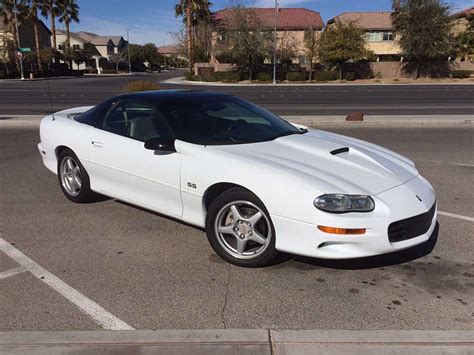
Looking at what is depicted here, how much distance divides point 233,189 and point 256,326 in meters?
1.17

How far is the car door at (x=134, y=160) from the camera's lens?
13.7 feet

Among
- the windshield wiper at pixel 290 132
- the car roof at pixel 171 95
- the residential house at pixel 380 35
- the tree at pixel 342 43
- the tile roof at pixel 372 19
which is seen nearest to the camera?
the windshield wiper at pixel 290 132

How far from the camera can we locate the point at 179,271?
374cm

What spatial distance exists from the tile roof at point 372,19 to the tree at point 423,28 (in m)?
11.3

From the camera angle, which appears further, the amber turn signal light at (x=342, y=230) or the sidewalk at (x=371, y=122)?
the sidewalk at (x=371, y=122)

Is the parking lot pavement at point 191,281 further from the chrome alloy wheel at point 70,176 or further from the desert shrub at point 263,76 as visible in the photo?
the desert shrub at point 263,76

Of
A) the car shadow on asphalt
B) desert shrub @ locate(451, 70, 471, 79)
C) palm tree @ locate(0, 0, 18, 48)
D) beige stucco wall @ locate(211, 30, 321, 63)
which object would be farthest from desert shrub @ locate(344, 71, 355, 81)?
the car shadow on asphalt

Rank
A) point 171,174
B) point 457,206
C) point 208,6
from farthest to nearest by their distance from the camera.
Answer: point 208,6 < point 457,206 < point 171,174

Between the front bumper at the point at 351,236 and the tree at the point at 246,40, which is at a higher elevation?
the tree at the point at 246,40

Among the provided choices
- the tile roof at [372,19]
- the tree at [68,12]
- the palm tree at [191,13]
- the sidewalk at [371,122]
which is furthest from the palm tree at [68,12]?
the sidewalk at [371,122]

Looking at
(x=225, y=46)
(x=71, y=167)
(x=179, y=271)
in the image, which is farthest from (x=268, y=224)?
(x=225, y=46)

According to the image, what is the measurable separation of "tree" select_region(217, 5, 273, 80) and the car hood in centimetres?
4066

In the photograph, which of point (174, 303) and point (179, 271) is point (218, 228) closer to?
point (179, 271)

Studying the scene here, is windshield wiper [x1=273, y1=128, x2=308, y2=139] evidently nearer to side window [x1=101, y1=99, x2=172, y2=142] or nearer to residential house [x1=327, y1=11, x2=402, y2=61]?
side window [x1=101, y1=99, x2=172, y2=142]
